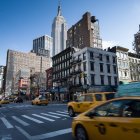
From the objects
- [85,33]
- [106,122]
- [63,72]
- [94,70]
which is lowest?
[106,122]

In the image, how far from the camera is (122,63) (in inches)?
2564

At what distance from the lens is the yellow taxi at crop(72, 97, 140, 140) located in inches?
184

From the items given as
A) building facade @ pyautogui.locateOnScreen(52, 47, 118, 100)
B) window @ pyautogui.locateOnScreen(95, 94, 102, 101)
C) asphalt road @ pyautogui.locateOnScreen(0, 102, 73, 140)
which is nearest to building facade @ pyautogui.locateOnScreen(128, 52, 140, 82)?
building facade @ pyautogui.locateOnScreen(52, 47, 118, 100)

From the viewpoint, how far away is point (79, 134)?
6.44 metres

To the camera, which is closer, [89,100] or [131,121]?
[131,121]

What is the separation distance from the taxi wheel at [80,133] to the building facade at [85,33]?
3094 inches

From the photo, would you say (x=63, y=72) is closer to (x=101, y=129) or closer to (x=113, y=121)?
(x=101, y=129)

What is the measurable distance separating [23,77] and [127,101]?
144725mm

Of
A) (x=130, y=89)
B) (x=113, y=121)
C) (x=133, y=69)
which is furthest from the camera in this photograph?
(x=133, y=69)

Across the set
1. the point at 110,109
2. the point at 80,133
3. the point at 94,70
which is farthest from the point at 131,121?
the point at 94,70

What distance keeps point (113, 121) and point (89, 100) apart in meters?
8.70

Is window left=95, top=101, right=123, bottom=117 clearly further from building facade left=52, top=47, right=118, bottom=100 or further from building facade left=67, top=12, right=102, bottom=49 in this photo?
building facade left=67, top=12, right=102, bottom=49

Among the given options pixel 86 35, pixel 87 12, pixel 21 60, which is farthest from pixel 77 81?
pixel 21 60

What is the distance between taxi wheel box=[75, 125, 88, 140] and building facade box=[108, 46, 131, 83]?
5886 centimetres
